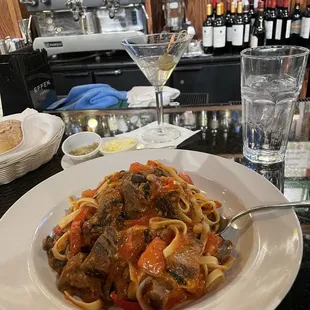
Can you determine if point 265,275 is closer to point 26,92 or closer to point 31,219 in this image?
point 31,219

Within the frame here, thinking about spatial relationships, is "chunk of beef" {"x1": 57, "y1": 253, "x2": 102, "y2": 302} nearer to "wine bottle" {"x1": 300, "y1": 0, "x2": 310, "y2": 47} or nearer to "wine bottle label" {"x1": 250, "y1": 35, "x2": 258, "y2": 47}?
"wine bottle label" {"x1": 250, "y1": 35, "x2": 258, "y2": 47}

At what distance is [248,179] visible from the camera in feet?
3.12

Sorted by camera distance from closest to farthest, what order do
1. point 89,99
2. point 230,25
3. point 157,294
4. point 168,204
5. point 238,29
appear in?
1. point 157,294
2. point 168,204
3. point 89,99
4. point 238,29
5. point 230,25

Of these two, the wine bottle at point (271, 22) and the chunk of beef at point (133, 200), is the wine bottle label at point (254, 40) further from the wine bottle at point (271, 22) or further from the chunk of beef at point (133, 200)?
the chunk of beef at point (133, 200)

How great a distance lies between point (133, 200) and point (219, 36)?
8.45 ft

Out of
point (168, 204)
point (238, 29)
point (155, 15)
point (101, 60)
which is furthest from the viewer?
Answer: point (155, 15)

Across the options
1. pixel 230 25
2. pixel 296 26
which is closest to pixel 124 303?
pixel 230 25

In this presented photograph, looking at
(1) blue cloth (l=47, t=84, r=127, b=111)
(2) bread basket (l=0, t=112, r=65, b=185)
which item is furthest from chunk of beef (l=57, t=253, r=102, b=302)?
(1) blue cloth (l=47, t=84, r=127, b=111)

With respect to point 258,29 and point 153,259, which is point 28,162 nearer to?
point 153,259

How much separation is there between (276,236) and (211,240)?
17 cm

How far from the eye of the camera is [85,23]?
3.18 metres

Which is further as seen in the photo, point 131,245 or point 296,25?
point 296,25

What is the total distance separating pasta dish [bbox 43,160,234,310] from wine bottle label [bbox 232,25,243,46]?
240 cm

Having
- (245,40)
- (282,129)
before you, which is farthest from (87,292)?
(245,40)
